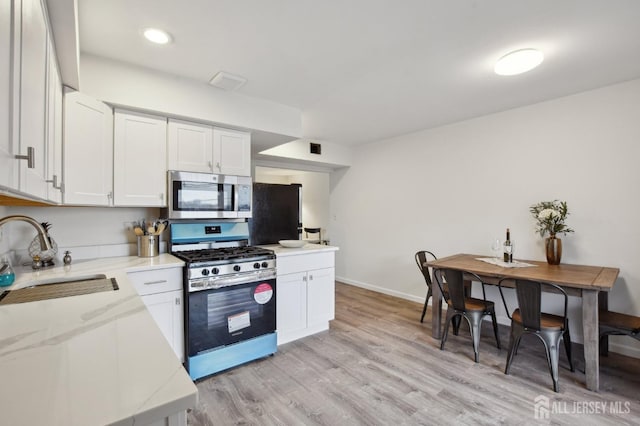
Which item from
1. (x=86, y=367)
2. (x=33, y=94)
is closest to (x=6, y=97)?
(x=33, y=94)

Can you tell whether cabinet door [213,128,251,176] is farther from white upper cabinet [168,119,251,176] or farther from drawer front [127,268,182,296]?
drawer front [127,268,182,296]

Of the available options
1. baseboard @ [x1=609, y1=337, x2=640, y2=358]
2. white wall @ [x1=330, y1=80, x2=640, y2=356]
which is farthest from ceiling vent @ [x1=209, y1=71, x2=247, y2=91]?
baseboard @ [x1=609, y1=337, x2=640, y2=358]

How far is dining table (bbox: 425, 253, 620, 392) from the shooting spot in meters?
2.19

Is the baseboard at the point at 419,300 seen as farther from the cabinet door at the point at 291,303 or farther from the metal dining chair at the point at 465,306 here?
the cabinet door at the point at 291,303

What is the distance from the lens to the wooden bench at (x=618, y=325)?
2.26m

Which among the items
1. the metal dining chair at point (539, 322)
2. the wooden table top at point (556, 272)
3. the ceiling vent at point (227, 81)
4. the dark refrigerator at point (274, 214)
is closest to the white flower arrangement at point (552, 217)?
the wooden table top at point (556, 272)

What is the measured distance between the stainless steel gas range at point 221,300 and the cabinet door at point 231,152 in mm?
587

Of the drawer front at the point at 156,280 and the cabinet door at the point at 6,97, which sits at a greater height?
the cabinet door at the point at 6,97

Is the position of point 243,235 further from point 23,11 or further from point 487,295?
point 487,295

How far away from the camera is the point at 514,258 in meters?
3.42

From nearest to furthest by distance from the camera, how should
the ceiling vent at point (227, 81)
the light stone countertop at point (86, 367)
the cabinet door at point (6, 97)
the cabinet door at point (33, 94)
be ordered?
the light stone countertop at point (86, 367)
the cabinet door at point (6, 97)
the cabinet door at point (33, 94)
the ceiling vent at point (227, 81)

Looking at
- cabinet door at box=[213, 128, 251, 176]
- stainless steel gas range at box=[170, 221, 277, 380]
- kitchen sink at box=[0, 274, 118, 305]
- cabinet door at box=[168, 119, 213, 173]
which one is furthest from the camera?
cabinet door at box=[213, 128, 251, 176]

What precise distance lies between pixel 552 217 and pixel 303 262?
255 cm

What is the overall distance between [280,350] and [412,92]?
2842 mm
